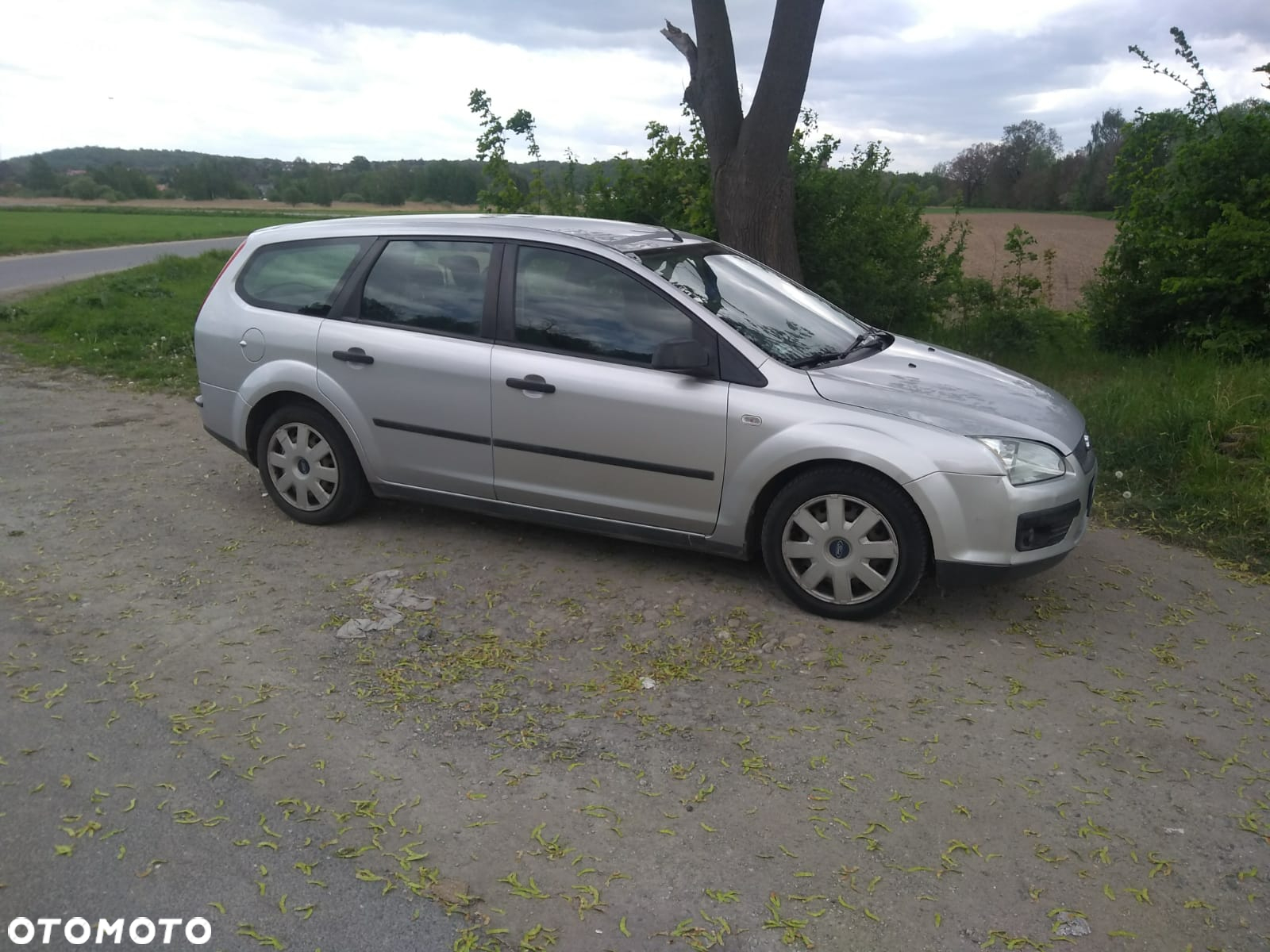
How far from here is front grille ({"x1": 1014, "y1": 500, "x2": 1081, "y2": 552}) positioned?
15.2 ft

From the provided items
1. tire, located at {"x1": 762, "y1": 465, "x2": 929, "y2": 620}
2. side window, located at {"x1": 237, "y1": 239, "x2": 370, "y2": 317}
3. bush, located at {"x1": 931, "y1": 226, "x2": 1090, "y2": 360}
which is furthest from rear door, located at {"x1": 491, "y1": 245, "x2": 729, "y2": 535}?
bush, located at {"x1": 931, "y1": 226, "x2": 1090, "y2": 360}

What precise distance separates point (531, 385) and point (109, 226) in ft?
135

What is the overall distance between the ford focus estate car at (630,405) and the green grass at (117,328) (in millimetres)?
4442

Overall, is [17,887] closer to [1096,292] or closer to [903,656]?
[903,656]

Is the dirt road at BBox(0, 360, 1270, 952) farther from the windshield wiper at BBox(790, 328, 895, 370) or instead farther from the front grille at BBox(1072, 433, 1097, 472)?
the windshield wiper at BBox(790, 328, 895, 370)

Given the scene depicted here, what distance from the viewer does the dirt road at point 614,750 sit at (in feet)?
9.91

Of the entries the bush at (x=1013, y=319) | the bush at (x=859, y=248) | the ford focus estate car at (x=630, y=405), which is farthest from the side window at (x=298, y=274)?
the bush at (x=1013, y=319)

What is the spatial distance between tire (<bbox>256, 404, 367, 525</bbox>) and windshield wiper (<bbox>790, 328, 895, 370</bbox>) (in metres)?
2.61

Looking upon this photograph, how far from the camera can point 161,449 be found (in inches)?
316

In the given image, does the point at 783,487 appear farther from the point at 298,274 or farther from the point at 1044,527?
the point at 298,274

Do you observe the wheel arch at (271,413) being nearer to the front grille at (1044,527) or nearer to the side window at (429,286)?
the side window at (429,286)

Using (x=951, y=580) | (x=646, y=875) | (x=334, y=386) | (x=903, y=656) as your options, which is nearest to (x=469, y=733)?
(x=646, y=875)

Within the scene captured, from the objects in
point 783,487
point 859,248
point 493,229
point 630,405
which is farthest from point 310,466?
point 859,248

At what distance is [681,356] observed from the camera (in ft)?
15.9
